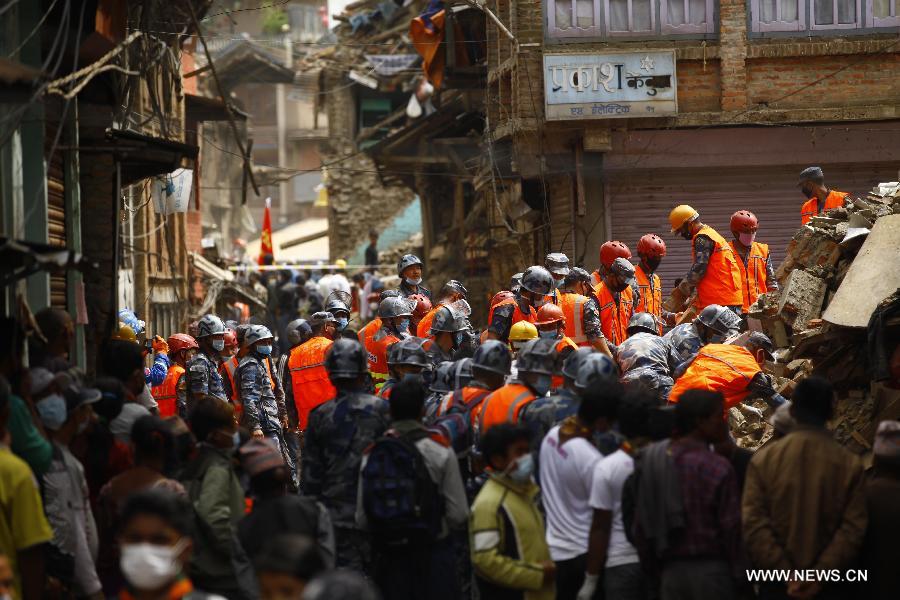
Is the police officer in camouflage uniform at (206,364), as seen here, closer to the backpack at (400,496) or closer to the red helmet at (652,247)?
the red helmet at (652,247)

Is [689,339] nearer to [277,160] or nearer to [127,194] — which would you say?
[127,194]

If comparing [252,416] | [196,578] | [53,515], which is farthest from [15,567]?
[252,416]

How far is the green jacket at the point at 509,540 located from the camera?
630cm

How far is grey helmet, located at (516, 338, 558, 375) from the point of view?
776cm

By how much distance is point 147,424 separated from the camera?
6.68 meters

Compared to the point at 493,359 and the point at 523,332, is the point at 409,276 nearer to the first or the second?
the point at 523,332

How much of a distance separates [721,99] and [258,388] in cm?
928

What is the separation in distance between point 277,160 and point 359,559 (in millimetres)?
55267

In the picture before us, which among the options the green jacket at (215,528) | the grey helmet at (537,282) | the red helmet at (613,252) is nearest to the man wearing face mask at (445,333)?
the grey helmet at (537,282)

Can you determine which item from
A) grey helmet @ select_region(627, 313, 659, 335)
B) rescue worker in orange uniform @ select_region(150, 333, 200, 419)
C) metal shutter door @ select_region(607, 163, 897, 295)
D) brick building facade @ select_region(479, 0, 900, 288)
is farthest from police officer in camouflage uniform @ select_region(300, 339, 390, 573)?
A: metal shutter door @ select_region(607, 163, 897, 295)

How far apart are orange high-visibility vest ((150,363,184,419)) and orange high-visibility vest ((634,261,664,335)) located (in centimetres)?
454

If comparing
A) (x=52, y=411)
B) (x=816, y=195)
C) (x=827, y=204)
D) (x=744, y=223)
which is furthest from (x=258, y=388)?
(x=827, y=204)

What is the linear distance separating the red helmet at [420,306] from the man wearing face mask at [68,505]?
22.0 ft

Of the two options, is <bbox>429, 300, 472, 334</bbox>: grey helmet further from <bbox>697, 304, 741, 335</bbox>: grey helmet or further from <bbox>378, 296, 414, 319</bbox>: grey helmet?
<bbox>697, 304, 741, 335</bbox>: grey helmet
